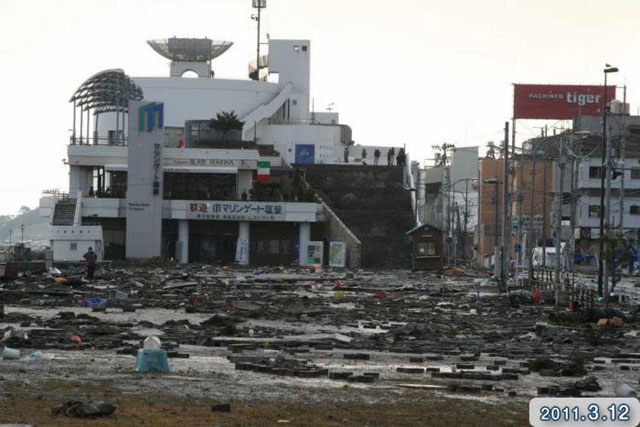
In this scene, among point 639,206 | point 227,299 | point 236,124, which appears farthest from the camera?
point 639,206

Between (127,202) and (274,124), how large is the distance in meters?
41.3

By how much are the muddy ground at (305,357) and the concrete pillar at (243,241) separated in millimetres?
51275

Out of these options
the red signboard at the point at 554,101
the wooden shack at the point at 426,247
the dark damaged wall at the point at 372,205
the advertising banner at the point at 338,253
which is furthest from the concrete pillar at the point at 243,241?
the red signboard at the point at 554,101

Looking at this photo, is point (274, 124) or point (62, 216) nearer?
point (62, 216)

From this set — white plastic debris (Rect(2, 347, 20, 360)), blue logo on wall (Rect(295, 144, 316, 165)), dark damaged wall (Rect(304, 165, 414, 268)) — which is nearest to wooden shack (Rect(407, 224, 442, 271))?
dark damaged wall (Rect(304, 165, 414, 268))

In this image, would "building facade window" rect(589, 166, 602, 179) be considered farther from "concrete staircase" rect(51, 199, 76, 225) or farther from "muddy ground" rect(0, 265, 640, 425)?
"muddy ground" rect(0, 265, 640, 425)

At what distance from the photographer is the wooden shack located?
97.5 meters

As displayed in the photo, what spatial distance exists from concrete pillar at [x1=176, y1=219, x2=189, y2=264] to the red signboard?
1871 inches

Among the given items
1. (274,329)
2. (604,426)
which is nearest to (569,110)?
(274,329)

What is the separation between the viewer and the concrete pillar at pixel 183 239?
4392 inches

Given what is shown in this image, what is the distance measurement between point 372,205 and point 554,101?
4121 cm

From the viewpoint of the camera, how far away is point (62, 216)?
107m

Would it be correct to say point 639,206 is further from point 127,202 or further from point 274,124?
point 127,202

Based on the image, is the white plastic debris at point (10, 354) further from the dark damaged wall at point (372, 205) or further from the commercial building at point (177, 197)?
the dark damaged wall at point (372, 205)
